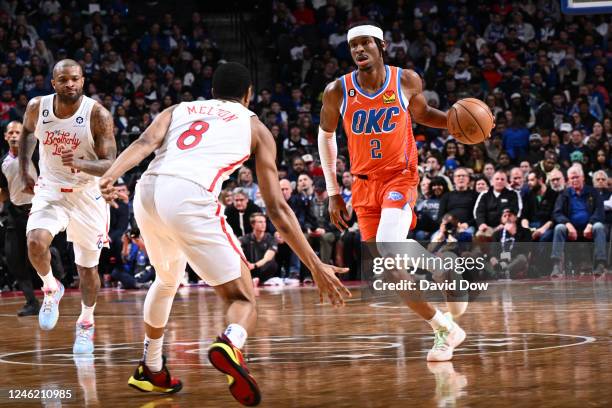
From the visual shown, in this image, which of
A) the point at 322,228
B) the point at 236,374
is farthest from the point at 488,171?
the point at 236,374

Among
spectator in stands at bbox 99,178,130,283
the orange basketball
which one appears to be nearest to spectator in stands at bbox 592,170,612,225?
spectator in stands at bbox 99,178,130,283

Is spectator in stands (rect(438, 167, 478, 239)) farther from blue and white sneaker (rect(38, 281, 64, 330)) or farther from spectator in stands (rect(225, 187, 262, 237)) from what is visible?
blue and white sneaker (rect(38, 281, 64, 330))

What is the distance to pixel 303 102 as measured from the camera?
63.9 feet

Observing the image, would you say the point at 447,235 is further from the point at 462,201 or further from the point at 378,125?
the point at 378,125

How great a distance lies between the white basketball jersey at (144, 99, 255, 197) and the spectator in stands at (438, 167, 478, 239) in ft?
31.1

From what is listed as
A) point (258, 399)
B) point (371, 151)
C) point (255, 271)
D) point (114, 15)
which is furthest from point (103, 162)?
point (114, 15)

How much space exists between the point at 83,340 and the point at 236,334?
2988mm

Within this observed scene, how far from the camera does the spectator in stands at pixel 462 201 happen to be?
1428cm

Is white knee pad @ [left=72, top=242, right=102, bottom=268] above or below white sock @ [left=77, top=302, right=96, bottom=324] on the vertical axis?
above

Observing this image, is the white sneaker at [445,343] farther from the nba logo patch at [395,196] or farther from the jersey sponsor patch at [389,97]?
the jersey sponsor patch at [389,97]

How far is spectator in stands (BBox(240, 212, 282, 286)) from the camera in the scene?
1445 cm

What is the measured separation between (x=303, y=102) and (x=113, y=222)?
18.7 feet

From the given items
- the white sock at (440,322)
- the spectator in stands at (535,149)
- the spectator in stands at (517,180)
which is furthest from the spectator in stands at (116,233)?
the white sock at (440,322)

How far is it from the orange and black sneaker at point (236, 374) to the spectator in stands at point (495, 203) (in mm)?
10096
